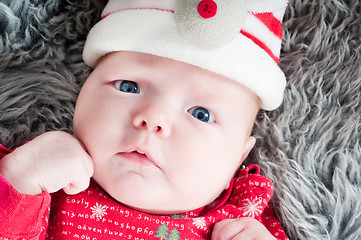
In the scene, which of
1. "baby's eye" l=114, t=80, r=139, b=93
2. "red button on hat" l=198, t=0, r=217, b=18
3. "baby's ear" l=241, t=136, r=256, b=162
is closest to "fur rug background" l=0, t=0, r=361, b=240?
"baby's ear" l=241, t=136, r=256, b=162

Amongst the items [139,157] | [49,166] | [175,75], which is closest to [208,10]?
[175,75]

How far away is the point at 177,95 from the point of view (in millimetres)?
1172

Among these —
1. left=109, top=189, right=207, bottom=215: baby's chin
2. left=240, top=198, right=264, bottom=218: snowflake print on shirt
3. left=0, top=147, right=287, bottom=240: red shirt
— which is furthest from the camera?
left=240, top=198, right=264, bottom=218: snowflake print on shirt

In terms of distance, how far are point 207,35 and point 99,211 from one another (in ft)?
1.38

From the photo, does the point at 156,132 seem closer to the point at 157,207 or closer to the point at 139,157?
the point at 139,157

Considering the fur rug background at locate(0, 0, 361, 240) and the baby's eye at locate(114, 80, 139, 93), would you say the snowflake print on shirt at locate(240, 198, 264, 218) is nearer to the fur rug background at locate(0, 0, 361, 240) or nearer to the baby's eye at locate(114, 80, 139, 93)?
the fur rug background at locate(0, 0, 361, 240)

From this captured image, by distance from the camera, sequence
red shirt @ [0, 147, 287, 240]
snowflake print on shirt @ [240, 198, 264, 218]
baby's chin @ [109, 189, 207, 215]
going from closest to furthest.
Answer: red shirt @ [0, 147, 287, 240], baby's chin @ [109, 189, 207, 215], snowflake print on shirt @ [240, 198, 264, 218]

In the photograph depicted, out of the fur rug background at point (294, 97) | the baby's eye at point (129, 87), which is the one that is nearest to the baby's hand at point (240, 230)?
the fur rug background at point (294, 97)

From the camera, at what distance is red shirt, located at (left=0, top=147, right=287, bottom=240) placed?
3.47ft

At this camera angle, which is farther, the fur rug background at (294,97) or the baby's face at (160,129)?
the fur rug background at (294,97)

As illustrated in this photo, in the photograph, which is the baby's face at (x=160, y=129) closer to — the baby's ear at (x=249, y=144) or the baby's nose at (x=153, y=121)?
the baby's nose at (x=153, y=121)

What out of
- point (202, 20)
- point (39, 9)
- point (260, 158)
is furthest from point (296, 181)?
point (39, 9)

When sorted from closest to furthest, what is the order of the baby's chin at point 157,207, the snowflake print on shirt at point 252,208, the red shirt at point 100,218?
the red shirt at point 100,218, the baby's chin at point 157,207, the snowflake print on shirt at point 252,208

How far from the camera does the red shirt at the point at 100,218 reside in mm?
1059
